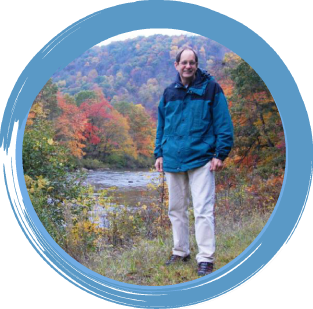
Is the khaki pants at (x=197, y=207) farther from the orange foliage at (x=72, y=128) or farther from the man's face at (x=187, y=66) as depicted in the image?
the orange foliage at (x=72, y=128)

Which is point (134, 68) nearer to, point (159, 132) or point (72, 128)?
point (72, 128)

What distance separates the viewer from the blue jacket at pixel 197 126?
3137 mm

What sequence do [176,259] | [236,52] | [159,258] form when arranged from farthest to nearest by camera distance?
[159,258] → [176,259] → [236,52]

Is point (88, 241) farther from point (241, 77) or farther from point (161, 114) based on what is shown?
point (241, 77)

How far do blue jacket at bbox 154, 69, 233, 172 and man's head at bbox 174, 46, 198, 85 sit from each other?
5cm

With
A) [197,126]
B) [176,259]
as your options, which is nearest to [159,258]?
[176,259]

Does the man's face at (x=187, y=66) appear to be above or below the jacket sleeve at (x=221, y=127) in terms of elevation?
above

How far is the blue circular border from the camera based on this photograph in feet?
9.89

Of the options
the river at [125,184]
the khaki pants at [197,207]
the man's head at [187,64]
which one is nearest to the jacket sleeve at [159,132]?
the khaki pants at [197,207]

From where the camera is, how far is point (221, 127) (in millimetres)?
3135

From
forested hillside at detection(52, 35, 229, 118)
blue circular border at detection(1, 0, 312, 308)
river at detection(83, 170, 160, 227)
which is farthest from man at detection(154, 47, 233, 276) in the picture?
river at detection(83, 170, 160, 227)

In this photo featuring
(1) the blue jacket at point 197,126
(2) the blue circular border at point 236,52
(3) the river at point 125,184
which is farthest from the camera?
(3) the river at point 125,184

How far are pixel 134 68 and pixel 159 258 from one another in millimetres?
2172

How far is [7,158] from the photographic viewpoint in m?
3.35
